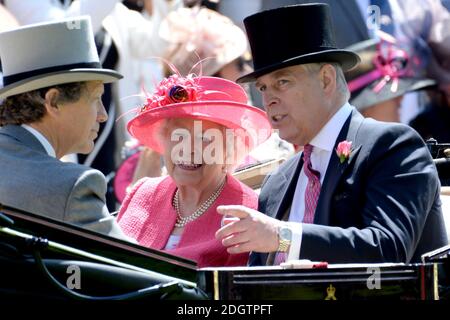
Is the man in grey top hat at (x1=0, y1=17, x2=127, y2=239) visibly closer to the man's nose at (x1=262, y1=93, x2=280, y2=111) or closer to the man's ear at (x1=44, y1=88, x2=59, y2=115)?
the man's ear at (x1=44, y1=88, x2=59, y2=115)

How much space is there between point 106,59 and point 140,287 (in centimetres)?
369

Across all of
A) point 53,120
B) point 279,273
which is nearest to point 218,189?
point 53,120

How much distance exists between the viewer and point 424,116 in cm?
650

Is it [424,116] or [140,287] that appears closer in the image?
[140,287]

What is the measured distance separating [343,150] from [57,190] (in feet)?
2.94

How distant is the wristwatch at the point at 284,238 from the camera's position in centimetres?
338

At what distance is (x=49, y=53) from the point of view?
3.80 meters

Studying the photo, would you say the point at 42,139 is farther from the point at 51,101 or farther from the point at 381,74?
the point at 381,74

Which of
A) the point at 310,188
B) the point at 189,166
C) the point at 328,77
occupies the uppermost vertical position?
the point at 328,77

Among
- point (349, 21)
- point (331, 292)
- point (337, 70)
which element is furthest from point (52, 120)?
point (349, 21)

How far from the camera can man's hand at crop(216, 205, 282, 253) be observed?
10.7 feet

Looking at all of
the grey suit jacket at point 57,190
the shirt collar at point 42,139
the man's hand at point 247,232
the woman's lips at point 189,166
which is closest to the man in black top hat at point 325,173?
the man's hand at point 247,232

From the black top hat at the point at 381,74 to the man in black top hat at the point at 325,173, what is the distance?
2434mm
